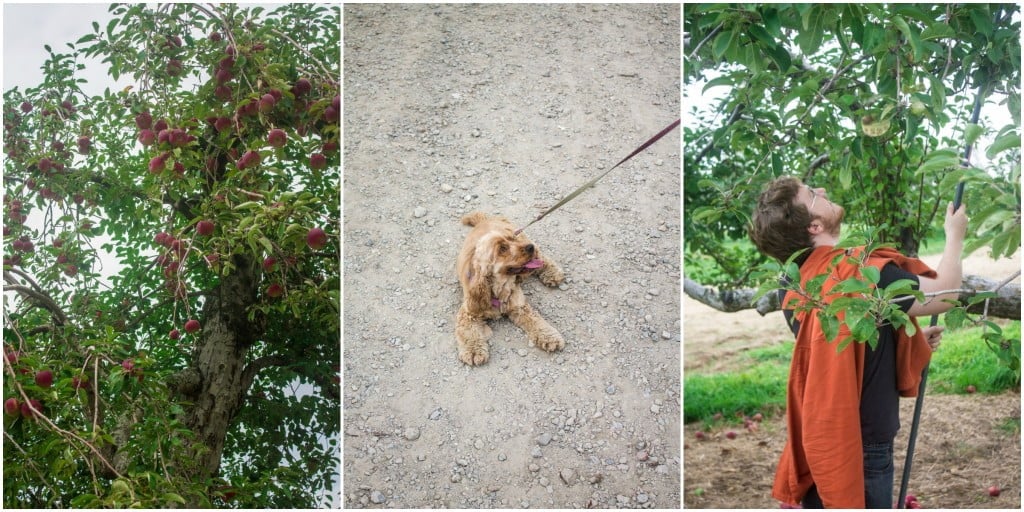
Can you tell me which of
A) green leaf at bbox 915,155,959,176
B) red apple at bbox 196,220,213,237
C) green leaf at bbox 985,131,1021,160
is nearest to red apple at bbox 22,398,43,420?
red apple at bbox 196,220,213,237

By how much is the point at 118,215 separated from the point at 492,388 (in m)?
1.13

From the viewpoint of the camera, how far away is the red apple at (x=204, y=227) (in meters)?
1.89

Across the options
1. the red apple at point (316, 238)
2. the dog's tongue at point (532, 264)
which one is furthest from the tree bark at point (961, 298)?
the red apple at point (316, 238)

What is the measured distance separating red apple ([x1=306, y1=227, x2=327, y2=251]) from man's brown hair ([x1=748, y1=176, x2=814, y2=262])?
101 cm

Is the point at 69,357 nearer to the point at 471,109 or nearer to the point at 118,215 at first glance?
the point at 118,215

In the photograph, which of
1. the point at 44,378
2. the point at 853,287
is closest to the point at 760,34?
the point at 853,287

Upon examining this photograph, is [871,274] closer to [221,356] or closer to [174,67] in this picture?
[221,356]

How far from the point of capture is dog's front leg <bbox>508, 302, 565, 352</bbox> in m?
1.71

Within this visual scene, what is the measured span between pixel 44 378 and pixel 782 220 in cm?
178

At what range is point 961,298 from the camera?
6.36 feet

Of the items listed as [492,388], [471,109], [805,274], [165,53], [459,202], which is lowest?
[492,388]

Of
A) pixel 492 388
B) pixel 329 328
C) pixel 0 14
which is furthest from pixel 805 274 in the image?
pixel 0 14

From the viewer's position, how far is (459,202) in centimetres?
179

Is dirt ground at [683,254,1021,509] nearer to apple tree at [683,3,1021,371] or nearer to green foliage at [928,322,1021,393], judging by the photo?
green foliage at [928,322,1021,393]
